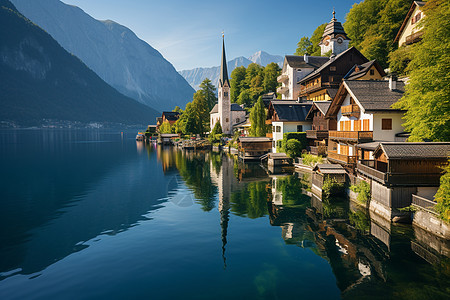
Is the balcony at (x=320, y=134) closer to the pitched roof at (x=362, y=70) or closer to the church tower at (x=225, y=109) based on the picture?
the pitched roof at (x=362, y=70)

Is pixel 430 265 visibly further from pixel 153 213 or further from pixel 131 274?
pixel 153 213

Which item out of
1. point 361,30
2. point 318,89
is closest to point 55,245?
point 318,89

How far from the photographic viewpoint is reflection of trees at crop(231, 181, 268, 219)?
30236 millimetres

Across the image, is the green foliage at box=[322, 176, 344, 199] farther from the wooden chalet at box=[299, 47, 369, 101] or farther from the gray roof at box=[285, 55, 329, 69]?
the gray roof at box=[285, 55, 329, 69]

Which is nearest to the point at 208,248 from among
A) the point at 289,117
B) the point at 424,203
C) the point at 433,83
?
the point at 424,203

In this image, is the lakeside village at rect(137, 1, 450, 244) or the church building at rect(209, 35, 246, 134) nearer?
the lakeside village at rect(137, 1, 450, 244)

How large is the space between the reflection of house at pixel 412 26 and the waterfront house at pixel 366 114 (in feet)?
81.9

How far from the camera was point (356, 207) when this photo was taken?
95.7ft

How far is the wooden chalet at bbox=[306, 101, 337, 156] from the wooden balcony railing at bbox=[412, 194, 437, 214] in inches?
900

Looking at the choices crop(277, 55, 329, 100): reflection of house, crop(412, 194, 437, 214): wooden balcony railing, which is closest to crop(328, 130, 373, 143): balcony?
crop(412, 194, 437, 214): wooden balcony railing

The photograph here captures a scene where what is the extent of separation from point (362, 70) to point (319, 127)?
13.8m

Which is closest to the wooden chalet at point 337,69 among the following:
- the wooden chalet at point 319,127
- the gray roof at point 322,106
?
the wooden chalet at point 319,127

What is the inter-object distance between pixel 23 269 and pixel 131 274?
23.4 ft

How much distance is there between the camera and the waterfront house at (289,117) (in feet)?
189
